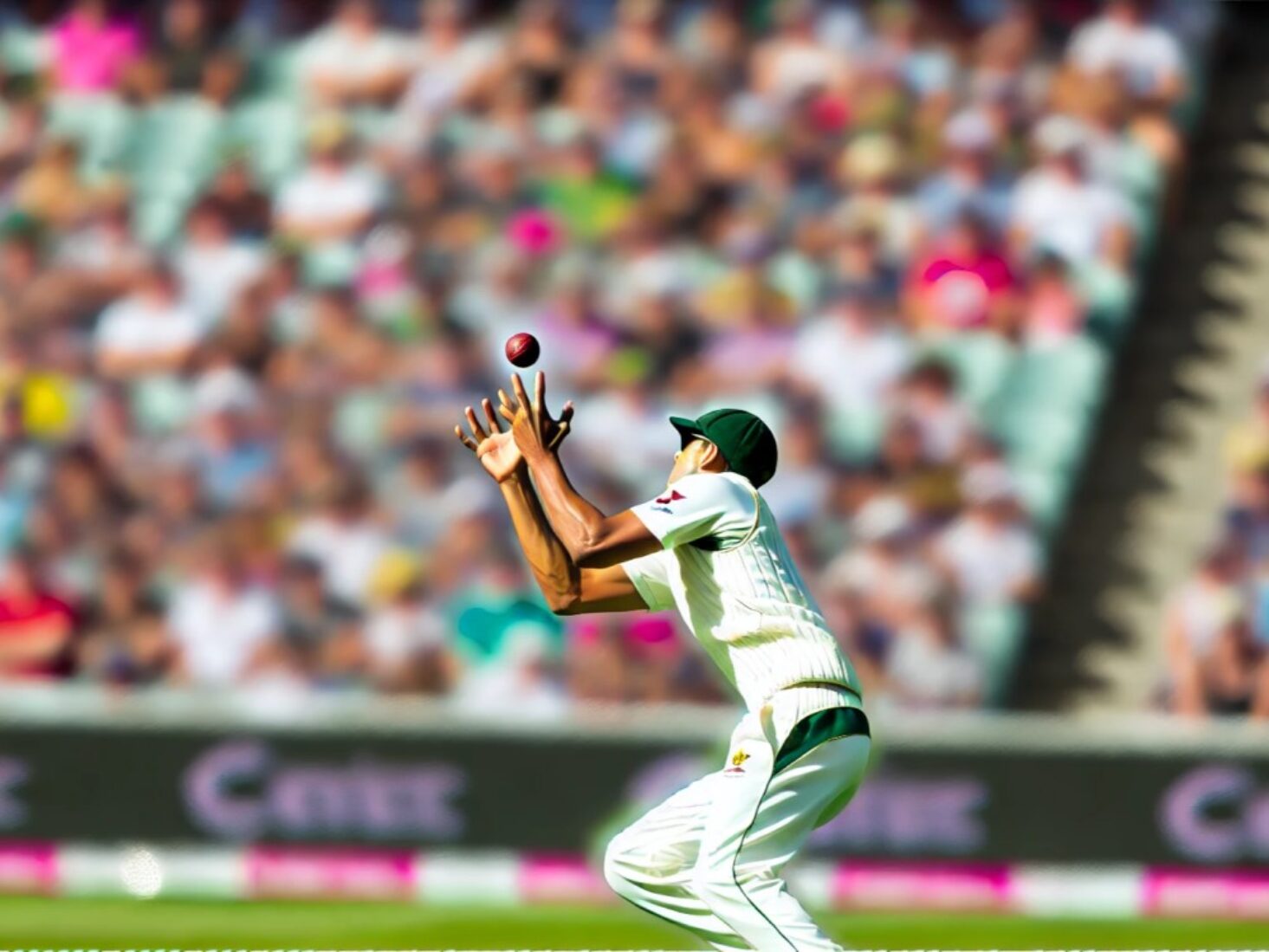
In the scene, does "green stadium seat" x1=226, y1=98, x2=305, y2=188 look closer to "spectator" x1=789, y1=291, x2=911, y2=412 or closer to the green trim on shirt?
"spectator" x1=789, y1=291, x2=911, y2=412

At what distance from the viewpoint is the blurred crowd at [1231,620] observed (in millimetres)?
9352

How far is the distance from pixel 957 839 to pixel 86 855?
3.43 meters

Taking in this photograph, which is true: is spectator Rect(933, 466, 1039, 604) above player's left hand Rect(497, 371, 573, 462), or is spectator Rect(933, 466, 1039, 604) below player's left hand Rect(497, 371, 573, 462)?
above

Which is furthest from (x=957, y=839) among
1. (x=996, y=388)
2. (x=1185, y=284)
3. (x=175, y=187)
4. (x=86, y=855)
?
(x=175, y=187)

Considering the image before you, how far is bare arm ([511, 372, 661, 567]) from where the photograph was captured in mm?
5180

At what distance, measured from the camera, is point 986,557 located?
10.1m

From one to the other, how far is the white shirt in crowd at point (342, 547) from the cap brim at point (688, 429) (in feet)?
14.8

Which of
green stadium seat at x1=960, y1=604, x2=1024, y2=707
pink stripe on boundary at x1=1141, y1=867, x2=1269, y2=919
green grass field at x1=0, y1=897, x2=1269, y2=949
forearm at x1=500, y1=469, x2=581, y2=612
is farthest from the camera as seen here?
green stadium seat at x1=960, y1=604, x2=1024, y2=707

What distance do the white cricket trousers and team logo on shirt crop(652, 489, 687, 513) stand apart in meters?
0.53

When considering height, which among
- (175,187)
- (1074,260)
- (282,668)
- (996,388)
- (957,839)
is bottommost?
(957,839)

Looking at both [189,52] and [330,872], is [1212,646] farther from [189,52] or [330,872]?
[189,52]

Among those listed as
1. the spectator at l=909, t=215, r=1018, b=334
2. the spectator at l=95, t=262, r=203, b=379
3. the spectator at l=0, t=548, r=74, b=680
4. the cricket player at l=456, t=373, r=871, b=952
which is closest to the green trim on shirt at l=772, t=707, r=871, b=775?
the cricket player at l=456, t=373, r=871, b=952

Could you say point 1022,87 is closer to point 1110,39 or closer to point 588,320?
point 1110,39

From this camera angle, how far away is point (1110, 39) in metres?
12.1
